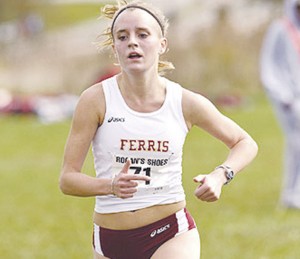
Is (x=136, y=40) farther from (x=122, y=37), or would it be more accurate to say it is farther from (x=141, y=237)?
(x=141, y=237)

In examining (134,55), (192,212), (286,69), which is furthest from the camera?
(192,212)

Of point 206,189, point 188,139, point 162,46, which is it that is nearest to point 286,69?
point 162,46

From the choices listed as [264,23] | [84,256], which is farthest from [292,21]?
[264,23]

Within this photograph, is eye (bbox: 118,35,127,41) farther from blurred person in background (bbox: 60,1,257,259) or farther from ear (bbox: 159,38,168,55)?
ear (bbox: 159,38,168,55)

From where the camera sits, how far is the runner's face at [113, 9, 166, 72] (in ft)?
18.9

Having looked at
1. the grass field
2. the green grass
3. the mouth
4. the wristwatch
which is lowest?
the wristwatch

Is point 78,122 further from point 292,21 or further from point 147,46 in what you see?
point 292,21

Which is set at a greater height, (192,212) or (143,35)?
(192,212)

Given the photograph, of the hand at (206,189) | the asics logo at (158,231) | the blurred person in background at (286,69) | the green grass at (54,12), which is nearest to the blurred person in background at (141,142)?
the asics logo at (158,231)

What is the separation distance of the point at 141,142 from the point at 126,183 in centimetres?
46

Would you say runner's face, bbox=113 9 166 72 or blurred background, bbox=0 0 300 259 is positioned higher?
blurred background, bbox=0 0 300 259

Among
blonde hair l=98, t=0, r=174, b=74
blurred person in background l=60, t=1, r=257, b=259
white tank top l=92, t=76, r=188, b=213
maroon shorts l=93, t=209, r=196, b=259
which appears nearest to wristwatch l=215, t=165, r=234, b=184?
blurred person in background l=60, t=1, r=257, b=259

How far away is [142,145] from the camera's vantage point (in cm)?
583

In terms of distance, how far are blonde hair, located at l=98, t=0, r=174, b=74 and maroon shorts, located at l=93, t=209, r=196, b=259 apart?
2.78ft
